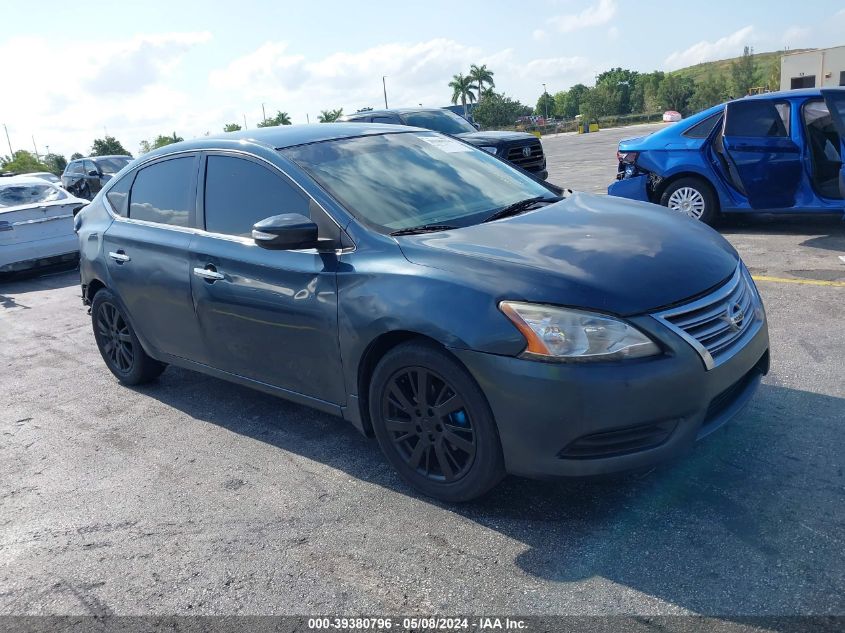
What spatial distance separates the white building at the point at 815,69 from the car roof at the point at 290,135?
7141 centimetres

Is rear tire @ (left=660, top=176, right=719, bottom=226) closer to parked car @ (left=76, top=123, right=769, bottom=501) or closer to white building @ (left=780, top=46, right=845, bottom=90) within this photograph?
parked car @ (left=76, top=123, right=769, bottom=501)

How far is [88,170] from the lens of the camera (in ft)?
66.0

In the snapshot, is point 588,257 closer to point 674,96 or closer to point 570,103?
point 674,96

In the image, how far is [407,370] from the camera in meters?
3.37

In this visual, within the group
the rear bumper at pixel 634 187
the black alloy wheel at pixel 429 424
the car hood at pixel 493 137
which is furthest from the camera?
the car hood at pixel 493 137

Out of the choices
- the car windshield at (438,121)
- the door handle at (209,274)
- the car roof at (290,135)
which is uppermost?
the car windshield at (438,121)

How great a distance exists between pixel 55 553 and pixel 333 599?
1.42m

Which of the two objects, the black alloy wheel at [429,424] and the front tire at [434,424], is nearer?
the front tire at [434,424]

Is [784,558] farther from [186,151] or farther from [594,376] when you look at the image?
Result: [186,151]

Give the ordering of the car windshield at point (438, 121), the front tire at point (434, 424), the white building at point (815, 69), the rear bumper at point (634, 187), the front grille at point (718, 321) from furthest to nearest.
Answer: the white building at point (815, 69) → the car windshield at point (438, 121) → the rear bumper at point (634, 187) → the front tire at point (434, 424) → the front grille at point (718, 321)

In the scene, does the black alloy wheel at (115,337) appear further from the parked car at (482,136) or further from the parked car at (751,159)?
the parked car at (482,136)

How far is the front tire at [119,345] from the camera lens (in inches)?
211

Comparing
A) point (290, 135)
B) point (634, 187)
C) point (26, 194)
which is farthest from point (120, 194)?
point (26, 194)

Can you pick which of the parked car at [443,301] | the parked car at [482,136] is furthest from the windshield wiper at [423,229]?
the parked car at [482,136]
